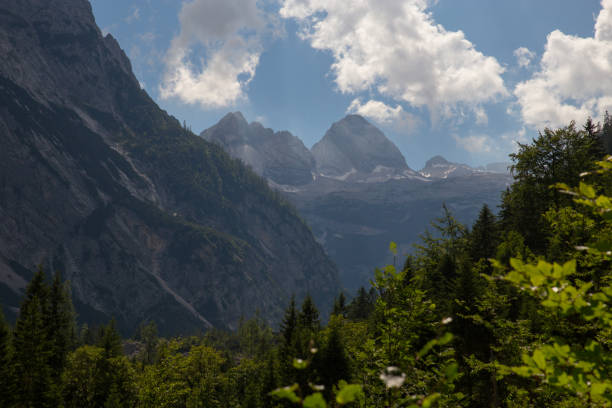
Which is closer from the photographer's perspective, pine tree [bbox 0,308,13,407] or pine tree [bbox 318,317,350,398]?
pine tree [bbox 318,317,350,398]

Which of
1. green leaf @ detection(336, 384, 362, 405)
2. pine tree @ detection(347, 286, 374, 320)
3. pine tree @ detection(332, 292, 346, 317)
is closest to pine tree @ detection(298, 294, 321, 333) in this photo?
pine tree @ detection(332, 292, 346, 317)

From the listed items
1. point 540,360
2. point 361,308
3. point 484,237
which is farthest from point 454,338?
point 361,308

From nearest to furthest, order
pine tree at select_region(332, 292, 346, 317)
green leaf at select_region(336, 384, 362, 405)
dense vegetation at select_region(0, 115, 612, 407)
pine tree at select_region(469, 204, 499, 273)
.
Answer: green leaf at select_region(336, 384, 362, 405) < dense vegetation at select_region(0, 115, 612, 407) < pine tree at select_region(469, 204, 499, 273) < pine tree at select_region(332, 292, 346, 317)

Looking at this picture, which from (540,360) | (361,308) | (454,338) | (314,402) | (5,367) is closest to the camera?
(314,402)

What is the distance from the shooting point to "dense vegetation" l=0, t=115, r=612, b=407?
2.66 m

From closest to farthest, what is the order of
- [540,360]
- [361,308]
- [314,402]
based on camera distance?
1. [314,402]
2. [540,360]
3. [361,308]

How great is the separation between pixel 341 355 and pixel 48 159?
220762 millimetres

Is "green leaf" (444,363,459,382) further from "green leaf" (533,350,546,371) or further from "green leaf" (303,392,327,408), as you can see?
"green leaf" (533,350,546,371)

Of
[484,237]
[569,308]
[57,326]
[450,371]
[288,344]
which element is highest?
[484,237]

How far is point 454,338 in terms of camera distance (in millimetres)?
2992

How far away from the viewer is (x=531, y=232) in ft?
115

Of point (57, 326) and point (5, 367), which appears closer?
point (5, 367)

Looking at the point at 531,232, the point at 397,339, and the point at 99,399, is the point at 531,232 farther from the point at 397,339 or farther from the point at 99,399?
the point at 99,399

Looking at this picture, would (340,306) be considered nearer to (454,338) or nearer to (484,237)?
(484,237)
